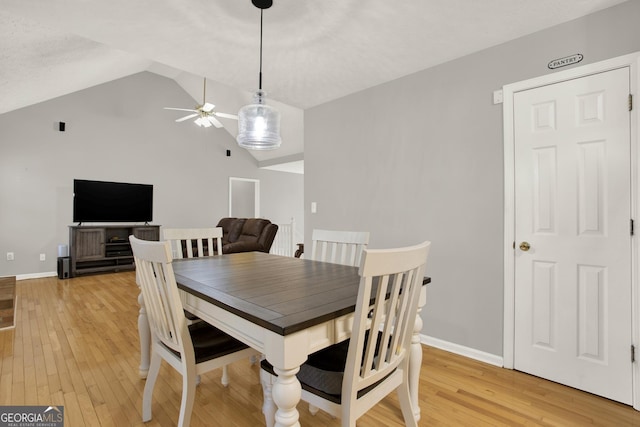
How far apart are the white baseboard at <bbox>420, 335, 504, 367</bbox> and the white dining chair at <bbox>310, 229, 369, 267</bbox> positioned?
39.7 inches

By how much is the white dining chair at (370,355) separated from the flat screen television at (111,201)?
5593 millimetres

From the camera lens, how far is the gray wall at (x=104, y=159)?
4883 millimetres

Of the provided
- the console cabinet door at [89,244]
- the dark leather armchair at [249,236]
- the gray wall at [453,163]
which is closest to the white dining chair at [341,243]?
the gray wall at [453,163]

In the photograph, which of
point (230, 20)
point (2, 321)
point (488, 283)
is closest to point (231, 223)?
point (2, 321)

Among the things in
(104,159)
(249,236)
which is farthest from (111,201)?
(249,236)

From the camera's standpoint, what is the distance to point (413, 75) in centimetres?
269

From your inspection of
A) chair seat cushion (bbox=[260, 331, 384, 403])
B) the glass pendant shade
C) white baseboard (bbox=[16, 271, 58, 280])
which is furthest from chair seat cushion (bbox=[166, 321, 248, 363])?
white baseboard (bbox=[16, 271, 58, 280])

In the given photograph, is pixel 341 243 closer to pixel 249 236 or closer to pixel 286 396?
pixel 286 396

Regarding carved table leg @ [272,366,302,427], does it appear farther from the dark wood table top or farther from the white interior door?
the white interior door

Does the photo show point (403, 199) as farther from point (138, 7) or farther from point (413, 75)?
point (138, 7)

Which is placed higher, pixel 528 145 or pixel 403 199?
pixel 528 145

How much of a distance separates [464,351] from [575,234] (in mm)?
1164

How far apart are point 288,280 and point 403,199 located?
1.57m

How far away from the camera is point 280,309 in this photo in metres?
1.12
